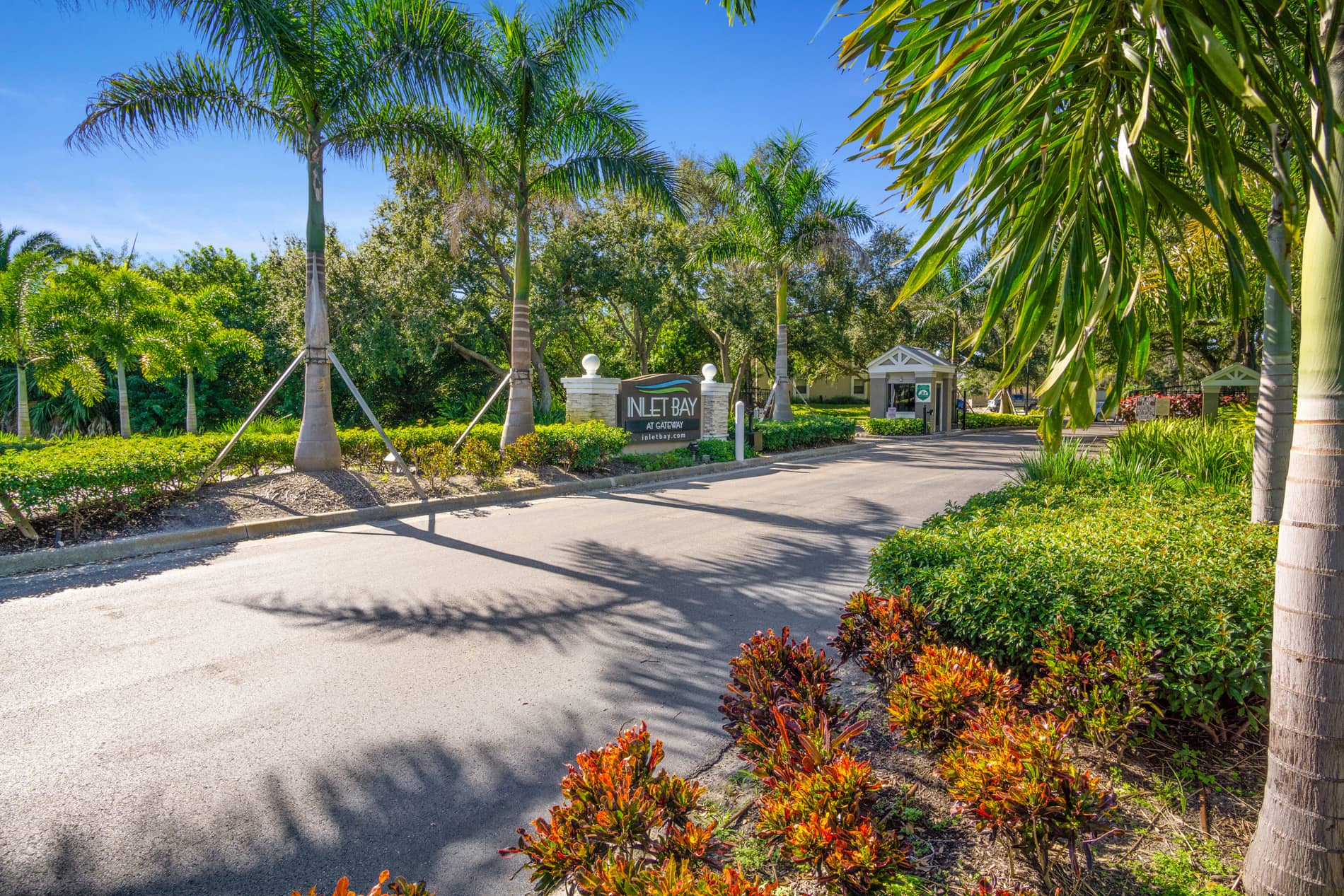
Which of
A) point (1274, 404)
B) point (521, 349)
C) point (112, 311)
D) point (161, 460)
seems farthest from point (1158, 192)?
point (112, 311)

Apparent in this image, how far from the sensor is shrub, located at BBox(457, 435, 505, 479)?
35.0 ft

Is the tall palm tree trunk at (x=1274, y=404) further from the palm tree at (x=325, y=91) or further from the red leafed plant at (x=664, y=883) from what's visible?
the palm tree at (x=325, y=91)

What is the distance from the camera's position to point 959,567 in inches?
139

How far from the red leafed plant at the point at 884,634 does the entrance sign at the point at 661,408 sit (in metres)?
10.5

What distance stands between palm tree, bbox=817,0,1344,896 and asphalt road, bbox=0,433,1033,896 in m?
2.22

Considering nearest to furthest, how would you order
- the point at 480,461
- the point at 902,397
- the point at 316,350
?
the point at 316,350 → the point at 480,461 → the point at 902,397

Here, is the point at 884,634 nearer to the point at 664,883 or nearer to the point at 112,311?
the point at 664,883

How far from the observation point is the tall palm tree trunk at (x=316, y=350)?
9.74 m

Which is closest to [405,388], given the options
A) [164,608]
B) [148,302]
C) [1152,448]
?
[148,302]

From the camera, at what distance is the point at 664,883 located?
177 centimetres

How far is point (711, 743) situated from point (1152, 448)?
7460mm

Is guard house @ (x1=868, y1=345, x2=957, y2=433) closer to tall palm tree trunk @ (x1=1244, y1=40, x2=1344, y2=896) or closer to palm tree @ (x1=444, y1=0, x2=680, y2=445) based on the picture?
palm tree @ (x1=444, y1=0, x2=680, y2=445)

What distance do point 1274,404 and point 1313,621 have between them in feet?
12.7

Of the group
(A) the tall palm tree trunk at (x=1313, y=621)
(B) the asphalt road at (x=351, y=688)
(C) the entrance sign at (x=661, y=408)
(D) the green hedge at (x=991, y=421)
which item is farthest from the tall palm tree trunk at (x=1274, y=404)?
(D) the green hedge at (x=991, y=421)
